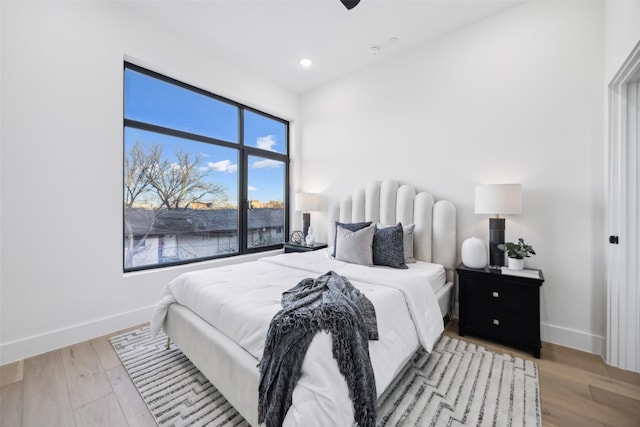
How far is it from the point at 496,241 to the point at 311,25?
2847 millimetres

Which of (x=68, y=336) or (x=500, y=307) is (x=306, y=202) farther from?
(x=68, y=336)

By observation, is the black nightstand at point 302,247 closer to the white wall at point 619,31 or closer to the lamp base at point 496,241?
the lamp base at point 496,241

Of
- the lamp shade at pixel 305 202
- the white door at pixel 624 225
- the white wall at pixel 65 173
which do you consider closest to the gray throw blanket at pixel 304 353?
the white door at pixel 624 225

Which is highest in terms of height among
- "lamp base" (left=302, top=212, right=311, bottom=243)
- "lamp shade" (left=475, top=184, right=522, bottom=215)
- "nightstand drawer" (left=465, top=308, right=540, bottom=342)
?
"lamp shade" (left=475, top=184, right=522, bottom=215)

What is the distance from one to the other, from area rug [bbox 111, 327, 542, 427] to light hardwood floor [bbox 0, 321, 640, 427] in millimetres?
82

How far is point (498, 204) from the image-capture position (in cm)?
229

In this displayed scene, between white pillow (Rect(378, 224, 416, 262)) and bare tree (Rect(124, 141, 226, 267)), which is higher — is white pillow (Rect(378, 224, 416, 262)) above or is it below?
below

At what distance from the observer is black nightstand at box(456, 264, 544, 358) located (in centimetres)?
213

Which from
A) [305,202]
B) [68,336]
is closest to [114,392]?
[68,336]

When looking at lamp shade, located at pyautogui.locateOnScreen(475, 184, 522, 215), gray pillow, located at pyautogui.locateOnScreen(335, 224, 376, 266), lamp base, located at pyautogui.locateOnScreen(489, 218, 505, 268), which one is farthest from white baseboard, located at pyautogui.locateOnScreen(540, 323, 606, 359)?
A: gray pillow, located at pyautogui.locateOnScreen(335, 224, 376, 266)

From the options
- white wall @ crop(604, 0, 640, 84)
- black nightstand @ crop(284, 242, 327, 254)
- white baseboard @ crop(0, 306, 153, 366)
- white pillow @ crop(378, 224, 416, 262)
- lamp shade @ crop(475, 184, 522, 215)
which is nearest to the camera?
white wall @ crop(604, 0, 640, 84)

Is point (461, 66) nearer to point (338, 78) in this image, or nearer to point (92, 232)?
point (338, 78)

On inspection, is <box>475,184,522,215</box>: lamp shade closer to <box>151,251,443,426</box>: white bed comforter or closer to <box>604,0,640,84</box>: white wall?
<box>151,251,443,426</box>: white bed comforter

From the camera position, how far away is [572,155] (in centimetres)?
228
